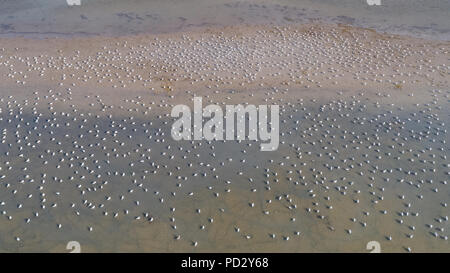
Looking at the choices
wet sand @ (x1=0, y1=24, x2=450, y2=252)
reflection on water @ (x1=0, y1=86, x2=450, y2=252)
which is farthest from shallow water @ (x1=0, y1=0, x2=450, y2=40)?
reflection on water @ (x1=0, y1=86, x2=450, y2=252)

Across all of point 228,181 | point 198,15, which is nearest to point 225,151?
point 228,181

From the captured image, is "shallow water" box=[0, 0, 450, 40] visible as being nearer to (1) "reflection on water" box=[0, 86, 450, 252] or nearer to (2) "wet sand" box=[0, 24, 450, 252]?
(2) "wet sand" box=[0, 24, 450, 252]

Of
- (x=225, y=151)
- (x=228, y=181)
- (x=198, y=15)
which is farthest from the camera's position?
(x=198, y=15)

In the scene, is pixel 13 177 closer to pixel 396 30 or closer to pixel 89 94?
pixel 89 94

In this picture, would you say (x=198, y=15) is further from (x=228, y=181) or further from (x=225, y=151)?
(x=228, y=181)

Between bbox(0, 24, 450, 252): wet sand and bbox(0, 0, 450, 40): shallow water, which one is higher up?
bbox(0, 0, 450, 40): shallow water

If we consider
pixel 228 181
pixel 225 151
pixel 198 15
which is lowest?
pixel 228 181

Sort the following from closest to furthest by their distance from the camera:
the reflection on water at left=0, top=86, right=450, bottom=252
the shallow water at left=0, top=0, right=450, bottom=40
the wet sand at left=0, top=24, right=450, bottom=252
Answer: the reflection on water at left=0, top=86, right=450, bottom=252, the wet sand at left=0, top=24, right=450, bottom=252, the shallow water at left=0, top=0, right=450, bottom=40

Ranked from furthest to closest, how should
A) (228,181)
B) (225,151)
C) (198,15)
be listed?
(198,15) < (225,151) < (228,181)

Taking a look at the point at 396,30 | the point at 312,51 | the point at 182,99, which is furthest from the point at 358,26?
A: the point at 182,99
